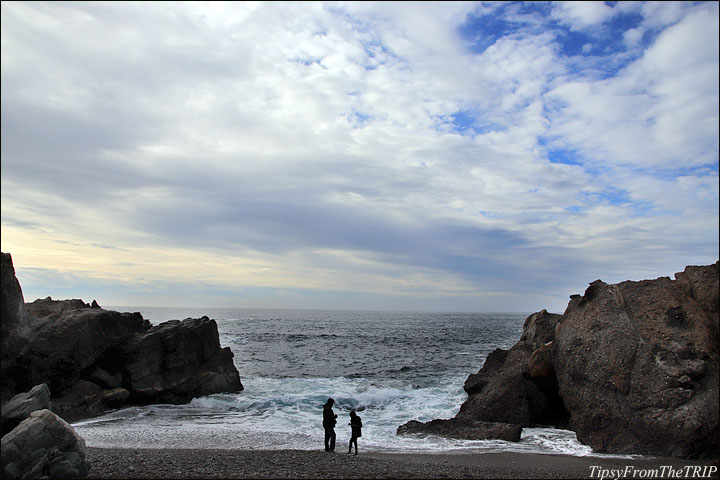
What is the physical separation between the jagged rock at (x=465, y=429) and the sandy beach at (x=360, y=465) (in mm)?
1900

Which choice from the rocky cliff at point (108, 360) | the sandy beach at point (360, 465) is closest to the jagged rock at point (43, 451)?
the sandy beach at point (360, 465)

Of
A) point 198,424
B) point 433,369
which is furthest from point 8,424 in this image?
point 433,369

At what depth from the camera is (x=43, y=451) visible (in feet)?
32.9

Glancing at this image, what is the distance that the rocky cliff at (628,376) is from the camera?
13.0 metres

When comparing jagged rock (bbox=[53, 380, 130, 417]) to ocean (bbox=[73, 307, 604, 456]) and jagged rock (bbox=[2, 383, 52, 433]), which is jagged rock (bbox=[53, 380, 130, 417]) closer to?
ocean (bbox=[73, 307, 604, 456])

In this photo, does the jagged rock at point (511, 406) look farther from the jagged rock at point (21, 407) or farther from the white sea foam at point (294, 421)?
the jagged rock at point (21, 407)

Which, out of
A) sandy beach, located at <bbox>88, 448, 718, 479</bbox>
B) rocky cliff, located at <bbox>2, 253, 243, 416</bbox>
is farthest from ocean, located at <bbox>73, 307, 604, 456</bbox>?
sandy beach, located at <bbox>88, 448, 718, 479</bbox>

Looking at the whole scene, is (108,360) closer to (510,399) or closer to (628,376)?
(510,399)

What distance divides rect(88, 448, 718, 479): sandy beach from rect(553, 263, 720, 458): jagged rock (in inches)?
35.7

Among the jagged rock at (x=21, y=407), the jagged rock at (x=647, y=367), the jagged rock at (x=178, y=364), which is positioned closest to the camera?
the jagged rock at (x=21, y=407)

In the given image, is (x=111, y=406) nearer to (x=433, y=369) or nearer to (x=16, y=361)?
(x=16, y=361)

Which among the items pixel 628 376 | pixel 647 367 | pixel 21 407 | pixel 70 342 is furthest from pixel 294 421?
pixel 647 367

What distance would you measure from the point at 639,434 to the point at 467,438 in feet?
17.6

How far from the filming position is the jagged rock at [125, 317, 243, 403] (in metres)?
23.0
